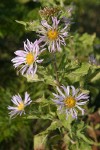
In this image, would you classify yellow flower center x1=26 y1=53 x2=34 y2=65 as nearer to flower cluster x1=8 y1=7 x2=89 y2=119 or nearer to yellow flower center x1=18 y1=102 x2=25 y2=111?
flower cluster x1=8 y1=7 x2=89 y2=119

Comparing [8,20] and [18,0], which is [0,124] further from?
[18,0]

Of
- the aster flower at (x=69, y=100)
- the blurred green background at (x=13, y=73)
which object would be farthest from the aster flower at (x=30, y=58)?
the blurred green background at (x=13, y=73)

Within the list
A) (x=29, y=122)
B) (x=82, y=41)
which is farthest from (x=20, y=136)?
(x=82, y=41)

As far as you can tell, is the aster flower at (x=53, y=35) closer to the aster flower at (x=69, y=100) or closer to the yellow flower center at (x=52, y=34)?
the yellow flower center at (x=52, y=34)

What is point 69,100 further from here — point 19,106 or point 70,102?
point 19,106

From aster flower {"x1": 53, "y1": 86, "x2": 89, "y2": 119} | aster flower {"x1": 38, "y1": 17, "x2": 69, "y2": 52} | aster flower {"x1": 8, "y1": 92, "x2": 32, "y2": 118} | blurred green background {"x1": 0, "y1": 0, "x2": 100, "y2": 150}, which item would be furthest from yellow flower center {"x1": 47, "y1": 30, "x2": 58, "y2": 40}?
blurred green background {"x1": 0, "y1": 0, "x2": 100, "y2": 150}

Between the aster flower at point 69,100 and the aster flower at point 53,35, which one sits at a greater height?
the aster flower at point 53,35
